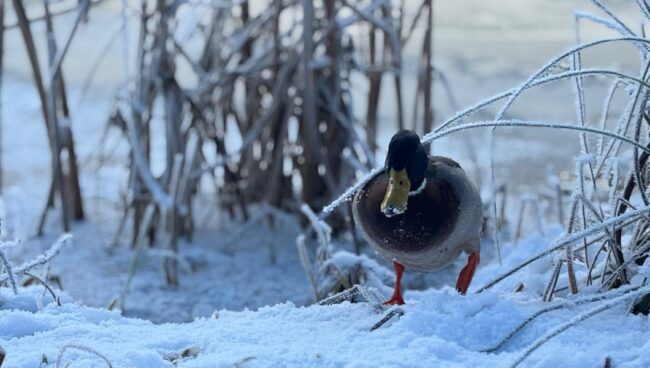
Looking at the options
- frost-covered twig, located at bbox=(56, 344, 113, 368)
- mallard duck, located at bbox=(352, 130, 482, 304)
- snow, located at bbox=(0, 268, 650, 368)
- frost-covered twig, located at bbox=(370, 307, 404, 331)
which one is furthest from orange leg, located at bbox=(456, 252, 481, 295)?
frost-covered twig, located at bbox=(56, 344, 113, 368)

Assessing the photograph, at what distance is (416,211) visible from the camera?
1934 millimetres

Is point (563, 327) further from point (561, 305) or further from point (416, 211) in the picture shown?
point (416, 211)

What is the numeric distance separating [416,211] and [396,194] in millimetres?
70

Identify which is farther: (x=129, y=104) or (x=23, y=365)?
(x=129, y=104)

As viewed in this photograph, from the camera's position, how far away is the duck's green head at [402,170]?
187 cm

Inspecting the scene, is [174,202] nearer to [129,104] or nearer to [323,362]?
[129,104]

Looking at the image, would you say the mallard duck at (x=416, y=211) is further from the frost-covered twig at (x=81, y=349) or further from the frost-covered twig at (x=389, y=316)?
the frost-covered twig at (x=81, y=349)

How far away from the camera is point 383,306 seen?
178cm

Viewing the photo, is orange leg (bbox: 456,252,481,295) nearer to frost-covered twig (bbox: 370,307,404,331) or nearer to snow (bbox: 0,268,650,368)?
snow (bbox: 0,268,650,368)

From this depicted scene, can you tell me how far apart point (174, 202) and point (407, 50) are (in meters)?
3.82

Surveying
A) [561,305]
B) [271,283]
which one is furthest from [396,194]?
[271,283]

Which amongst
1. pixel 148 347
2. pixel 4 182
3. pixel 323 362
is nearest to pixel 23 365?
pixel 148 347

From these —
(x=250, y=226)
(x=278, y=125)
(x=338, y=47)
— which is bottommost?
(x=250, y=226)

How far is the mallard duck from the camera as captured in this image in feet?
6.29
